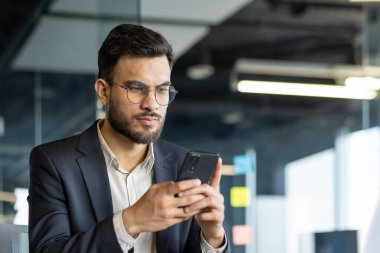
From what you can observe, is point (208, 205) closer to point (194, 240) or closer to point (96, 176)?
point (194, 240)

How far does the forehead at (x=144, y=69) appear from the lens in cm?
210

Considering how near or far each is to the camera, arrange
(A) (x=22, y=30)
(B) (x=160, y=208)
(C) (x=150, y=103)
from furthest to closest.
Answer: (A) (x=22, y=30), (C) (x=150, y=103), (B) (x=160, y=208)

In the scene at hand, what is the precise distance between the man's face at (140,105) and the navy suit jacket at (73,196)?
126 millimetres

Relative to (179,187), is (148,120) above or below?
above

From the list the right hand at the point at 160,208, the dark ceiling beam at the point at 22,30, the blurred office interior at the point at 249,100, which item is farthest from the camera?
the dark ceiling beam at the point at 22,30

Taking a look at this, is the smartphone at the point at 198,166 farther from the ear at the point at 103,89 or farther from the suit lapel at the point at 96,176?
the ear at the point at 103,89

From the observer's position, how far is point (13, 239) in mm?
2275

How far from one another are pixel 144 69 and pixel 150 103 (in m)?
0.10

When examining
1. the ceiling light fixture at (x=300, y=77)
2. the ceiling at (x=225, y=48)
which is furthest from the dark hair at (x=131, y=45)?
the ceiling light fixture at (x=300, y=77)

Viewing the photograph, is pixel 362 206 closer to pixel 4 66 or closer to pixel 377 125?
pixel 377 125

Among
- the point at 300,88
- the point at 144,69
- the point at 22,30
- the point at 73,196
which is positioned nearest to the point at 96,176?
the point at 73,196

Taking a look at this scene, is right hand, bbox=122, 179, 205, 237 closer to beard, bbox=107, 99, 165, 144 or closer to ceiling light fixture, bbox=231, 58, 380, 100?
beard, bbox=107, 99, 165, 144

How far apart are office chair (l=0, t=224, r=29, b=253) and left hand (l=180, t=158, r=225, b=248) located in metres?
0.56

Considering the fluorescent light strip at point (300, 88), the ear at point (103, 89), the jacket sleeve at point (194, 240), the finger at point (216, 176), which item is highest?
the fluorescent light strip at point (300, 88)
